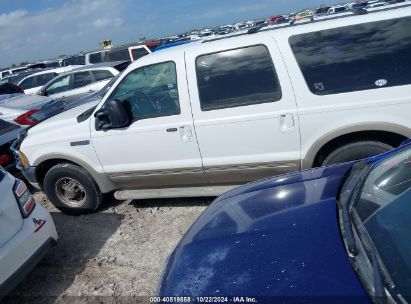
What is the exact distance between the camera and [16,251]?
3227 mm

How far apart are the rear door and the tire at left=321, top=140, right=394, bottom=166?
34 centimetres

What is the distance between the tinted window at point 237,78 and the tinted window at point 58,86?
9175mm

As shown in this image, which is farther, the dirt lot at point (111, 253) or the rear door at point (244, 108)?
the rear door at point (244, 108)

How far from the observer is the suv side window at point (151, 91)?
397 cm

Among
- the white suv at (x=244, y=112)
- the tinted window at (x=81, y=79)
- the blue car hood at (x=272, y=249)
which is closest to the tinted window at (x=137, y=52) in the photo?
the tinted window at (x=81, y=79)

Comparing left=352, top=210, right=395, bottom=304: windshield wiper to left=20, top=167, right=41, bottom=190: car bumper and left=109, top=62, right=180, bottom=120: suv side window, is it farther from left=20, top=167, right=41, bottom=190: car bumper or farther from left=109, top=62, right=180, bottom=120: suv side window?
left=20, top=167, right=41, bottom=190: car bumper

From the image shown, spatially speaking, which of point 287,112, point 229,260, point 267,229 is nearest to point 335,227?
point 267,229

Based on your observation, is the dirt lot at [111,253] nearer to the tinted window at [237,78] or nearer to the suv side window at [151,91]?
the suv side window at [151,91]

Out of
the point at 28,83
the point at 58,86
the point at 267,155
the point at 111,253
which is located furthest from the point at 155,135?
the point at 28,83

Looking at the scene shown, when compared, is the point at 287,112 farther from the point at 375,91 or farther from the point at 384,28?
the point at 384,28

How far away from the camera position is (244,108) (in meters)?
3.68

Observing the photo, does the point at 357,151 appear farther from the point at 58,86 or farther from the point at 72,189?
the point at 58,86

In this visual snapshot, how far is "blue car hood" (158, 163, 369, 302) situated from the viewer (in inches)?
63.2

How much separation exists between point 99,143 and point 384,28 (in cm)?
309
